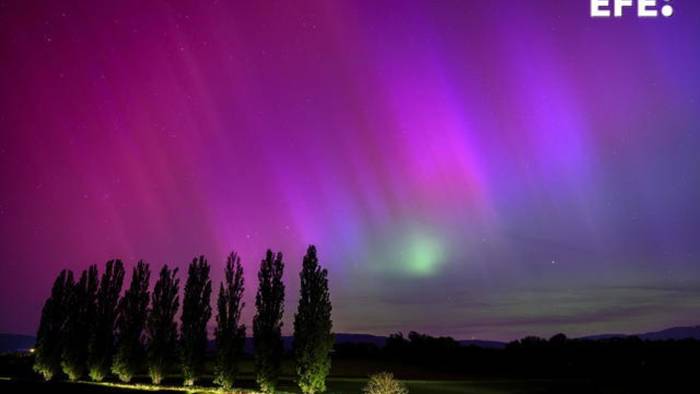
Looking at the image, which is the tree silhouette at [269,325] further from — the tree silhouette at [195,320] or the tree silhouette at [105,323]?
the tree silhouette at [105,323]

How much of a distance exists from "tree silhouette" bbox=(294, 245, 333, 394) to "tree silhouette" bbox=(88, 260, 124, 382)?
2260 cm

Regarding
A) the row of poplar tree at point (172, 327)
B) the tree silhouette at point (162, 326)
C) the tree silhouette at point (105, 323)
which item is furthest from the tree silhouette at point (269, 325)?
the tree silhouette at point (105, 323)

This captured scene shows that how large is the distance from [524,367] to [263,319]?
1418 inches

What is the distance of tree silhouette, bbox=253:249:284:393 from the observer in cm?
4259

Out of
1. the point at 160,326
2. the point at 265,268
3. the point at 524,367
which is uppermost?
the point at 265,268

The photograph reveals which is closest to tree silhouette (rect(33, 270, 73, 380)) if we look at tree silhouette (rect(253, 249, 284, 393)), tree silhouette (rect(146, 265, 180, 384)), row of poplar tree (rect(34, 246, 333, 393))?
row of poplar tree (rect(34, 246, 333, 393))

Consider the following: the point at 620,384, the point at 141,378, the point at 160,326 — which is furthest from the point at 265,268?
the point at 620,384

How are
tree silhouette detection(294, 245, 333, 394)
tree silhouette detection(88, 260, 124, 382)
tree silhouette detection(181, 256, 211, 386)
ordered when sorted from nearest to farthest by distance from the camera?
tree silhouette detection(294, 245, 333, 394)
tree silhouette detection(181, 256, 211, 386)
tree silhouette detection(88, 260, 124, 382)

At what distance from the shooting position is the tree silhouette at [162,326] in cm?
5122

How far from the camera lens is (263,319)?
1800 inches

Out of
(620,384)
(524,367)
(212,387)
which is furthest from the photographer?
(524,367)

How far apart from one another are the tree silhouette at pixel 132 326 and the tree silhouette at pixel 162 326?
69.9 inches

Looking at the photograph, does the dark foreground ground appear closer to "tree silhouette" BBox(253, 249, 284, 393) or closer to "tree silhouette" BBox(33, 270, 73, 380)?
"tree silhouette" BBox(253, 249, 284, 393)

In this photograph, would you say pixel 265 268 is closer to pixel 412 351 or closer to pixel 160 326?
pixel 160 326
